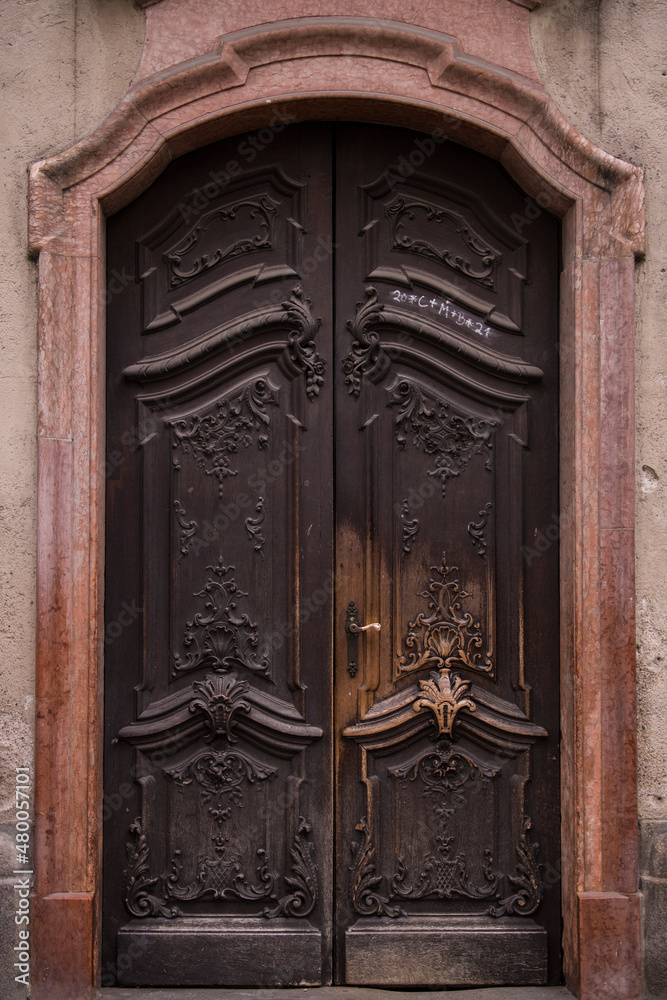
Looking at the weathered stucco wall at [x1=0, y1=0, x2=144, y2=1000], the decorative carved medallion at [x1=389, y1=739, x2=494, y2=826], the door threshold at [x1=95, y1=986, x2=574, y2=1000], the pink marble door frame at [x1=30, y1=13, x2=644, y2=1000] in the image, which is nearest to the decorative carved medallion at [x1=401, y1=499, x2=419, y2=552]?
the pink marble door frame at [x1=30, y1=13, x2=644, y2=1000]

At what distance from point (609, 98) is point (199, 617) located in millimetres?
2606

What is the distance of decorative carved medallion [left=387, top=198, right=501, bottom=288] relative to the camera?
350 centimetres

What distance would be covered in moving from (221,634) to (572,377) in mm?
1730

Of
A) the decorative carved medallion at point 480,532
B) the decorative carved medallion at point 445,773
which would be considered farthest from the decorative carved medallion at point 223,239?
the decorative carved medallion at point 445,773

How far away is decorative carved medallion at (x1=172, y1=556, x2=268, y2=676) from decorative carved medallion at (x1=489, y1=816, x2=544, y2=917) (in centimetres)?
125

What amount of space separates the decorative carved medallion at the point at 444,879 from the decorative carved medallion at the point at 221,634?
983mm

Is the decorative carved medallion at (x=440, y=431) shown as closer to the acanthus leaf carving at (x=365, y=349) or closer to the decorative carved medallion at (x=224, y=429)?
the acanthus leaf carving at (x=365, y=349)

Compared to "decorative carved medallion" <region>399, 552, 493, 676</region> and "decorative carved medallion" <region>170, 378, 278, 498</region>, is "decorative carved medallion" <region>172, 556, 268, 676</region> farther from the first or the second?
"decorative carved medallion" <region>399, 552, 493, 676</region>

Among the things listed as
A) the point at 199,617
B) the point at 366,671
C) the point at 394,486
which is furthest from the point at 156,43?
the point at 366,671

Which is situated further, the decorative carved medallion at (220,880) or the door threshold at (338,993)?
the decorative carved medallion at (220,880)

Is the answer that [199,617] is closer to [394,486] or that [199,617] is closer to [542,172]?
[394,486]

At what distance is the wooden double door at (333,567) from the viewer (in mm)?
3379

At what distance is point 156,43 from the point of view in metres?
3.30

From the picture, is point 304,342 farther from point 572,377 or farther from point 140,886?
point 140,886
